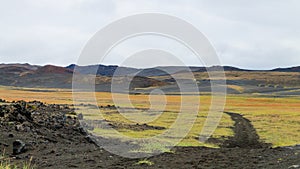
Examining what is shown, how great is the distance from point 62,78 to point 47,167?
18445 cm

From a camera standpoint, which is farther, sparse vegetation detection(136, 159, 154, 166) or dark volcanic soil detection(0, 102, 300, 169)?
sparse vegetation detection(136, 159, 154, 166)

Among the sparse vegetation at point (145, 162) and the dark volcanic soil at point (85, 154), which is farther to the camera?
the sparse vegetation at point (145, 162)

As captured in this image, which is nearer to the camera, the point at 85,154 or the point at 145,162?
the point at 145,162

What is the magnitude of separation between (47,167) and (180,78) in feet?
604

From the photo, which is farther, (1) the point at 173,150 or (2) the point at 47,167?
(1) the point at 173,150

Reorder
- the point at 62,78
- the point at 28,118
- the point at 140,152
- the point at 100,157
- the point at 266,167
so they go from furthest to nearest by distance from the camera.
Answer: the point at 62,78 < the point at 28,118 < the point at 140,152 < the point at 100,157 < the point at 266,167

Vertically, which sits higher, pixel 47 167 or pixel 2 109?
pixel 2 109

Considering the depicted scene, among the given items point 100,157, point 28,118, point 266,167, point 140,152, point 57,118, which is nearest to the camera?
point 266,167

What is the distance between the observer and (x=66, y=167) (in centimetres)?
1452

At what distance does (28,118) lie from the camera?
2392 cm

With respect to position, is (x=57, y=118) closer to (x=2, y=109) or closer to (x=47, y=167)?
(x=2, y=109)

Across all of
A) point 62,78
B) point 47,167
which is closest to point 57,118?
point 47,167

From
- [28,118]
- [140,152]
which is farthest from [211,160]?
[28,118]

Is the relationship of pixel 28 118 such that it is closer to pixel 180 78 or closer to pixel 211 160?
pixel 211 160
